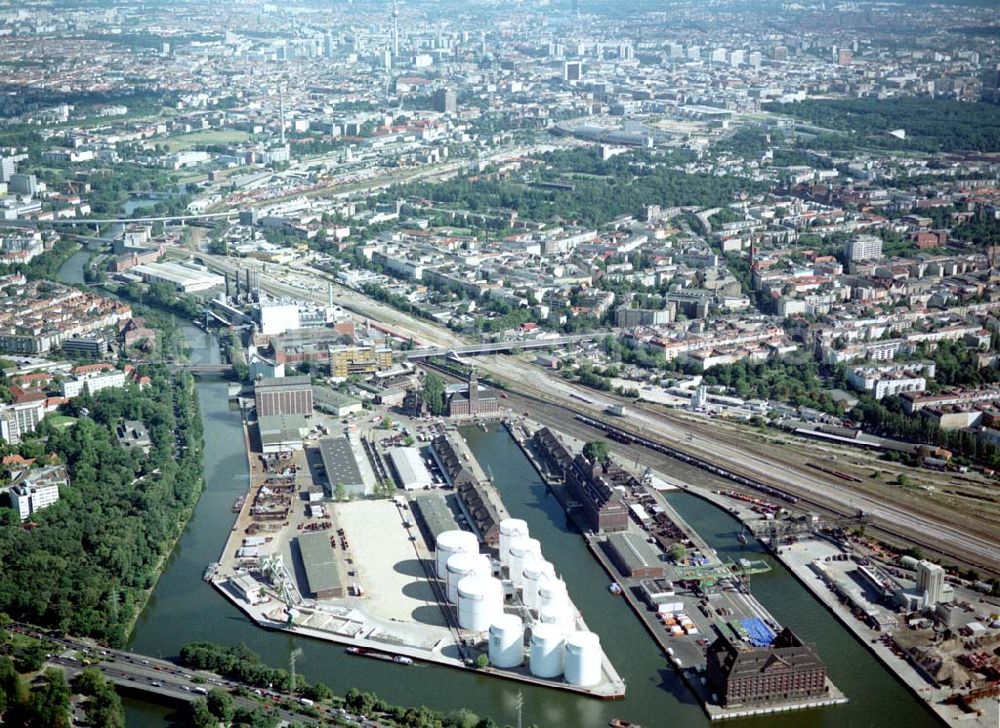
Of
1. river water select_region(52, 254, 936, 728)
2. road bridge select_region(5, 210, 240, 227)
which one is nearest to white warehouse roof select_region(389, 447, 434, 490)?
river water select_region(52, 254, 936, 728)

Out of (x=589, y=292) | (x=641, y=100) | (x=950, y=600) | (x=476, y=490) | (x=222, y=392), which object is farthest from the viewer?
(x=641, y=100)

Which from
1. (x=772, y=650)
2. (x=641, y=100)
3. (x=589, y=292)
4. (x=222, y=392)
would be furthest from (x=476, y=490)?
(x=641, y=100)

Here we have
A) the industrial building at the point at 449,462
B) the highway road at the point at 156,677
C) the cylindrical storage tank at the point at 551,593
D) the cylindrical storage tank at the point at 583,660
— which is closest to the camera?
the highway road at the point at 156,677

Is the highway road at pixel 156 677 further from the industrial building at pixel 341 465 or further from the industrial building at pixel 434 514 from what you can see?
the industrial building at pixel 341 465

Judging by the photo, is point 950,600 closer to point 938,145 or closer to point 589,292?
point 589,292

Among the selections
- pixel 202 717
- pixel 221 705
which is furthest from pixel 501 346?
pixel 202 717

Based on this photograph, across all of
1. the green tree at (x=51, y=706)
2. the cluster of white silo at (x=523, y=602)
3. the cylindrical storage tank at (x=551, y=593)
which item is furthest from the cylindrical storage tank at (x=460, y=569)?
the green tree at (x=51, y=706)

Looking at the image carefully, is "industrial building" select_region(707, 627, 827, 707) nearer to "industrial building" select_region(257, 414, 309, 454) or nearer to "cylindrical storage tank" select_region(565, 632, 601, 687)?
"cylindrical storage tank" select_region(565, 632, 601, 687)
